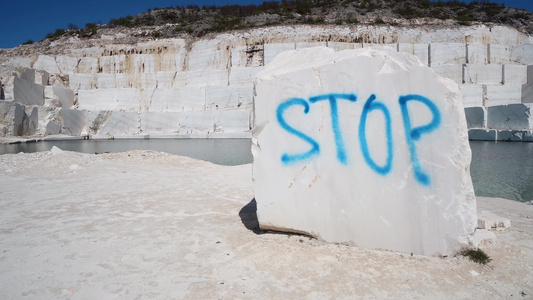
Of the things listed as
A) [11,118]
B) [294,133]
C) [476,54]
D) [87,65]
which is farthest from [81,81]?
[476,54]

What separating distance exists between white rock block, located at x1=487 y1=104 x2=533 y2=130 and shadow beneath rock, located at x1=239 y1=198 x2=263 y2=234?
16498 millimetres

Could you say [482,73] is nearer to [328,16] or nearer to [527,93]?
[527,93]

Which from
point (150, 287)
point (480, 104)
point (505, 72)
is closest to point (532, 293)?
point (150, 287)

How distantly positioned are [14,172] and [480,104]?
23363 millimetres

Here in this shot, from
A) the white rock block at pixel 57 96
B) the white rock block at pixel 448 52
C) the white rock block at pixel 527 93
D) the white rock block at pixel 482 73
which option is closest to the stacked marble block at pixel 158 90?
the white rock block at pixel 57 96

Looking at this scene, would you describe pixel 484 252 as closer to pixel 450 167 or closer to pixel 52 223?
pixel 450 167

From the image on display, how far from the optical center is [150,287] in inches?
78.7

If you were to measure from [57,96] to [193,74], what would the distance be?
356 inches

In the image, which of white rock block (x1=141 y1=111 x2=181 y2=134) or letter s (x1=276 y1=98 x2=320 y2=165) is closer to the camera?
letter s (x1=276 y1=98 x2=320 y2=165)

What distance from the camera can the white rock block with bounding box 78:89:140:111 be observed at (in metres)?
24.2

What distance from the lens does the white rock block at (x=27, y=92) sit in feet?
63.9

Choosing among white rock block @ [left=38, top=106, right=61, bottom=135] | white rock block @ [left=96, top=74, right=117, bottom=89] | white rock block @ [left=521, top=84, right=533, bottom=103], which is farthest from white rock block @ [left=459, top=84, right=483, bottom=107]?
white rock block @ [left=38, top=106, right=61, bottom=135]

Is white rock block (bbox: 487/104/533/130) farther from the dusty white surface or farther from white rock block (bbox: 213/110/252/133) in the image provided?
the dusty white surface

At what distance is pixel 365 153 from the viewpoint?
2580mm
